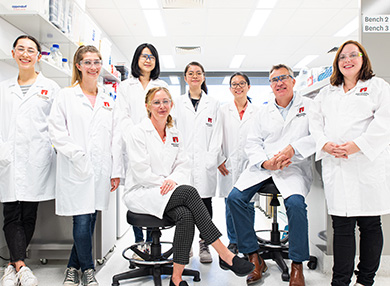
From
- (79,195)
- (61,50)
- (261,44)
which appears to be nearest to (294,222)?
(79,195)

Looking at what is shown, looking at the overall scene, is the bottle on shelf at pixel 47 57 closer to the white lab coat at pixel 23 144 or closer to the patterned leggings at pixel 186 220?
the white lab coat at pixel 23 144

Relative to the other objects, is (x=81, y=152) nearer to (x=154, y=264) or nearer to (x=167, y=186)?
(x=167, y=186)

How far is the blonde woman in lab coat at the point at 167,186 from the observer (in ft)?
5.61

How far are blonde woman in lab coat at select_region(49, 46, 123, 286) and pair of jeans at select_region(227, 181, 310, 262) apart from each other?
30.6 inches

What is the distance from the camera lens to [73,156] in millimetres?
1767

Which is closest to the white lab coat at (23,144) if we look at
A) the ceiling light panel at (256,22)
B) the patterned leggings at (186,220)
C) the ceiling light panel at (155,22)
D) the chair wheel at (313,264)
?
the patterned leggings at (186,220)

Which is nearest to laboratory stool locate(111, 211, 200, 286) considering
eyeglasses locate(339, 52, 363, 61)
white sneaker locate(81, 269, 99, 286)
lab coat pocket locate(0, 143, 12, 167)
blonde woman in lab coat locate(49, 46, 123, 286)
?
white sneaker locate(81, 269, 99, 286)

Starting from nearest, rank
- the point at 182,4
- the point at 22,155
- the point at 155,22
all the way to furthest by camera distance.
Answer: the point at 22,155
the point at 182,4
the point at 155,22

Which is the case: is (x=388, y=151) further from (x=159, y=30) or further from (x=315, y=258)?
(x=159, y=30)

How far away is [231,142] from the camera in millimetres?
2545

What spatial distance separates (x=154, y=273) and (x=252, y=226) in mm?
659

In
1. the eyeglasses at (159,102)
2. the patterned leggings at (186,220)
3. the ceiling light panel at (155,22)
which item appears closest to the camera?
the patterned leggings at (186,220)

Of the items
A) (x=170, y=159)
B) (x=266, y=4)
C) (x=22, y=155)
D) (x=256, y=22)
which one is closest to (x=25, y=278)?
(x=22, y=155)

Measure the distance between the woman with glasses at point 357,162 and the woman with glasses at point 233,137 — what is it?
82 centimetres
